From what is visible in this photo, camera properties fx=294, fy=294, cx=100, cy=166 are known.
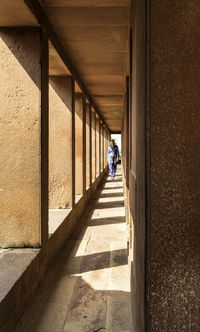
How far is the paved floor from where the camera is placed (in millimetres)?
2793

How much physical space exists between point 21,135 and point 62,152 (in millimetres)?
2248

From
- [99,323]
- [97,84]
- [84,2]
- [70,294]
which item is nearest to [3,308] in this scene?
[99,323]

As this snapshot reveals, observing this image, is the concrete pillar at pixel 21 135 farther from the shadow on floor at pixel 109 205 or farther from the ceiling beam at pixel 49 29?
the shadow on floor at pixel 109 205

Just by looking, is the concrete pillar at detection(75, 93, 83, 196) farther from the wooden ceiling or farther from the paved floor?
the paved floor

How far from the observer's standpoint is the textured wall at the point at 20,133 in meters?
3.63

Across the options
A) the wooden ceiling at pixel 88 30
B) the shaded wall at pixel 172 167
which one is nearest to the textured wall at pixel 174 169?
the shaded wall at pixel 172 167

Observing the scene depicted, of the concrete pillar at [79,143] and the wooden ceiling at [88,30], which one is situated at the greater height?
the wooden ceiling at [88,30]

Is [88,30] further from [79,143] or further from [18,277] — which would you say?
[79,143]

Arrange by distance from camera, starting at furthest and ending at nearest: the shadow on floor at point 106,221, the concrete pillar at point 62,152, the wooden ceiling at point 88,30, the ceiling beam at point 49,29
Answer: the shadow on floor at point 106,221 → the concrete pillar at point 62,152 → the wooden ceiling at point 88,30 → the ceiling beam at point 49,29

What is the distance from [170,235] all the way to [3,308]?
1.60 meters

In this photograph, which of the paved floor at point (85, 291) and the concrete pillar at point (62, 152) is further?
the concrete pillar at point (62, 152)

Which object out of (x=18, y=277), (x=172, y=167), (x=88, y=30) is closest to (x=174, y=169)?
(x=172, y=167)

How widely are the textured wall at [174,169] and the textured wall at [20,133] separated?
2.31 meters

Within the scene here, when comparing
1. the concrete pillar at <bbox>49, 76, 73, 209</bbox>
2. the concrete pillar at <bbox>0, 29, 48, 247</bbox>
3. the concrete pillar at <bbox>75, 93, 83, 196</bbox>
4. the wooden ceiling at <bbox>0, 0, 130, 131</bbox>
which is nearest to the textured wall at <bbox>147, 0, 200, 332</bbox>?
the wooden ceiling at <bbox>0, 0, 130, 131</bbox>
